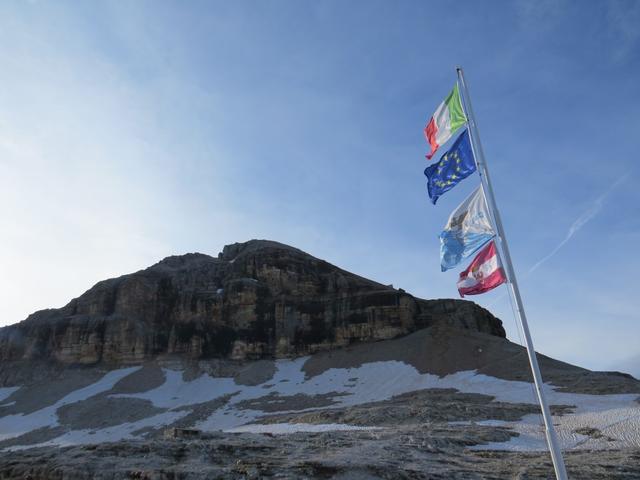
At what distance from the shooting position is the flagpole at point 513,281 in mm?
10797

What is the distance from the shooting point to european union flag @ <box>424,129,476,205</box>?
14.2 m

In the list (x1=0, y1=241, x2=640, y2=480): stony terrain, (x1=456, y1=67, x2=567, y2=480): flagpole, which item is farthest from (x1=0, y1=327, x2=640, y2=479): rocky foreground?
(x1=456, y1=67, x2=567, y2=480): flagpole

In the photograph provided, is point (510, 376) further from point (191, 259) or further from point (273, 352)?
point (191, 259)

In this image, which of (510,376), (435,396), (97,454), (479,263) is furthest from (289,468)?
(510,376)

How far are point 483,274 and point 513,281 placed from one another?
1.08m

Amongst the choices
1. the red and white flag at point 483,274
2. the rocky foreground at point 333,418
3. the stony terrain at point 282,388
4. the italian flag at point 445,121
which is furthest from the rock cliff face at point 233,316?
the red and white flag at point 483,274

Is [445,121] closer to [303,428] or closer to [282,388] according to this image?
[303,428]

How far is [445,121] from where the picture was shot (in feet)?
49.1

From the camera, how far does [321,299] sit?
83.7 meters

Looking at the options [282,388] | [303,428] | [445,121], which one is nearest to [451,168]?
[445,121]

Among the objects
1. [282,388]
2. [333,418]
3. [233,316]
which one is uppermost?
[233,316]

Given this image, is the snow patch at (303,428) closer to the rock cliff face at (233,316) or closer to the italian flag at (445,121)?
the italian flag at (445,121)

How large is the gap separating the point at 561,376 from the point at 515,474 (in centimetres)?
3825

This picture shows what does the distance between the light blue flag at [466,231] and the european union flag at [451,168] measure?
755 millimetres
